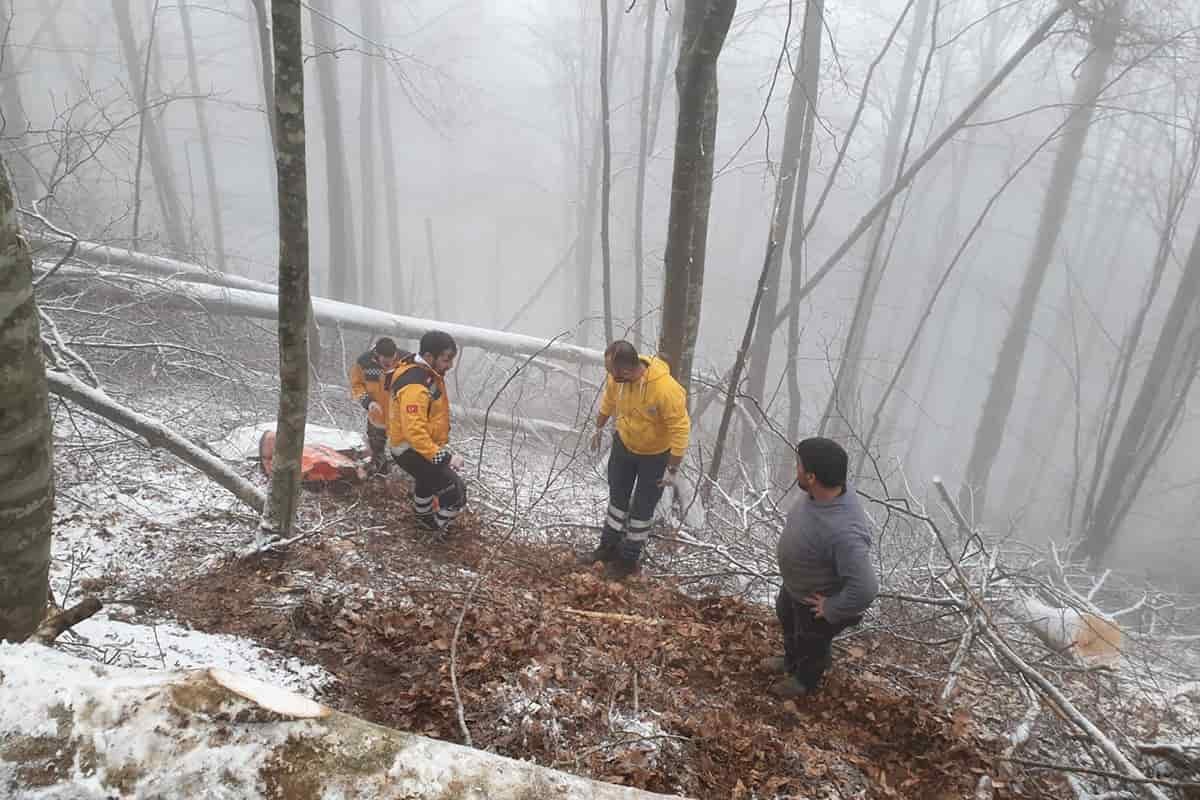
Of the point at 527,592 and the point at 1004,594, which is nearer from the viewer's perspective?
the point at 527,592

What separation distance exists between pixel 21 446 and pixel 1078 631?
248 inches

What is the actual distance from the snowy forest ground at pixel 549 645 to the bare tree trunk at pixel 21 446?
724mm

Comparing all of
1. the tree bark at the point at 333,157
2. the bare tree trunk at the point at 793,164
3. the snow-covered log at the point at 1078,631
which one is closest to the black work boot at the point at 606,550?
the snow-covered log at the point at 1078,631

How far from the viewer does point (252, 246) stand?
33906 millimetres

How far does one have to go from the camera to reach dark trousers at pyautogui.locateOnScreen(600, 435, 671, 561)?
468 centimetres

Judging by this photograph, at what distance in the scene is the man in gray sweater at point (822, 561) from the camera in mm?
2980

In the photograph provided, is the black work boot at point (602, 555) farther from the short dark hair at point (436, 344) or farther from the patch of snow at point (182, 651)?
the patch of snow at point (182, 651)

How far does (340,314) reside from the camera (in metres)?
8.70

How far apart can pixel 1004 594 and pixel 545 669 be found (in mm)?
3983

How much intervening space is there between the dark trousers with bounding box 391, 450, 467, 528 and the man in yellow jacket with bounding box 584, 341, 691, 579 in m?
1.15

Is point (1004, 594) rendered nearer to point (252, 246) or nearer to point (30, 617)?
point (30, 617)

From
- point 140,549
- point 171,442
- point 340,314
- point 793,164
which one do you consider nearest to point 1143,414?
point 793,164

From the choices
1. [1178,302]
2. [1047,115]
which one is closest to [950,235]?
[1047,115]

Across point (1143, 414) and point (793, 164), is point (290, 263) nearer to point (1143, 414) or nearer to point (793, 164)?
point (793, 164)
